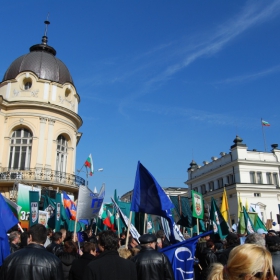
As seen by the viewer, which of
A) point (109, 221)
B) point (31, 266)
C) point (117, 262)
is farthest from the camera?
point (109, 221)

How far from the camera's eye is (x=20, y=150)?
28250 mm

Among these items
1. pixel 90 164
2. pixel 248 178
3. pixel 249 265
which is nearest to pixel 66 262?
pixel 249 265

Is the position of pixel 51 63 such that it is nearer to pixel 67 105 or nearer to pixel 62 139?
pixel 67 105

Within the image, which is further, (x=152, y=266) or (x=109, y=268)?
(x=152, y=266)

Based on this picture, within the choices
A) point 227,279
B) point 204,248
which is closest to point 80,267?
point 227,279

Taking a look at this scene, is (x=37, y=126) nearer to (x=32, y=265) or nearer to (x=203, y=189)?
(x=32, y=265)

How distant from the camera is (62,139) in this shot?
30484mm

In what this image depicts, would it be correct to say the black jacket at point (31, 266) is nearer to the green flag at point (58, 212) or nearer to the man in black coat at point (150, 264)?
the man in black coat at point (150, 264)

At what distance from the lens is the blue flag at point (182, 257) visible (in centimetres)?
606

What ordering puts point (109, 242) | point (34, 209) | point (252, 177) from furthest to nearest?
point (252, 177)
point (34, 209)
point (109, 242)

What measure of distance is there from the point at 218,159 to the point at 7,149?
37.5 meters

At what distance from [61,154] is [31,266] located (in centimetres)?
2682

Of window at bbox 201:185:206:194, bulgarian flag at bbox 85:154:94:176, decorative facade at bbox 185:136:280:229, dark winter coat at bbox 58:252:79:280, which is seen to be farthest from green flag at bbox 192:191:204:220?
window at bbox 201:185:206:194

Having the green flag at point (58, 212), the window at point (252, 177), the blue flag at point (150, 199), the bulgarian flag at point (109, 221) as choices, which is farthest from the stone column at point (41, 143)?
the window at point (252, 177)
